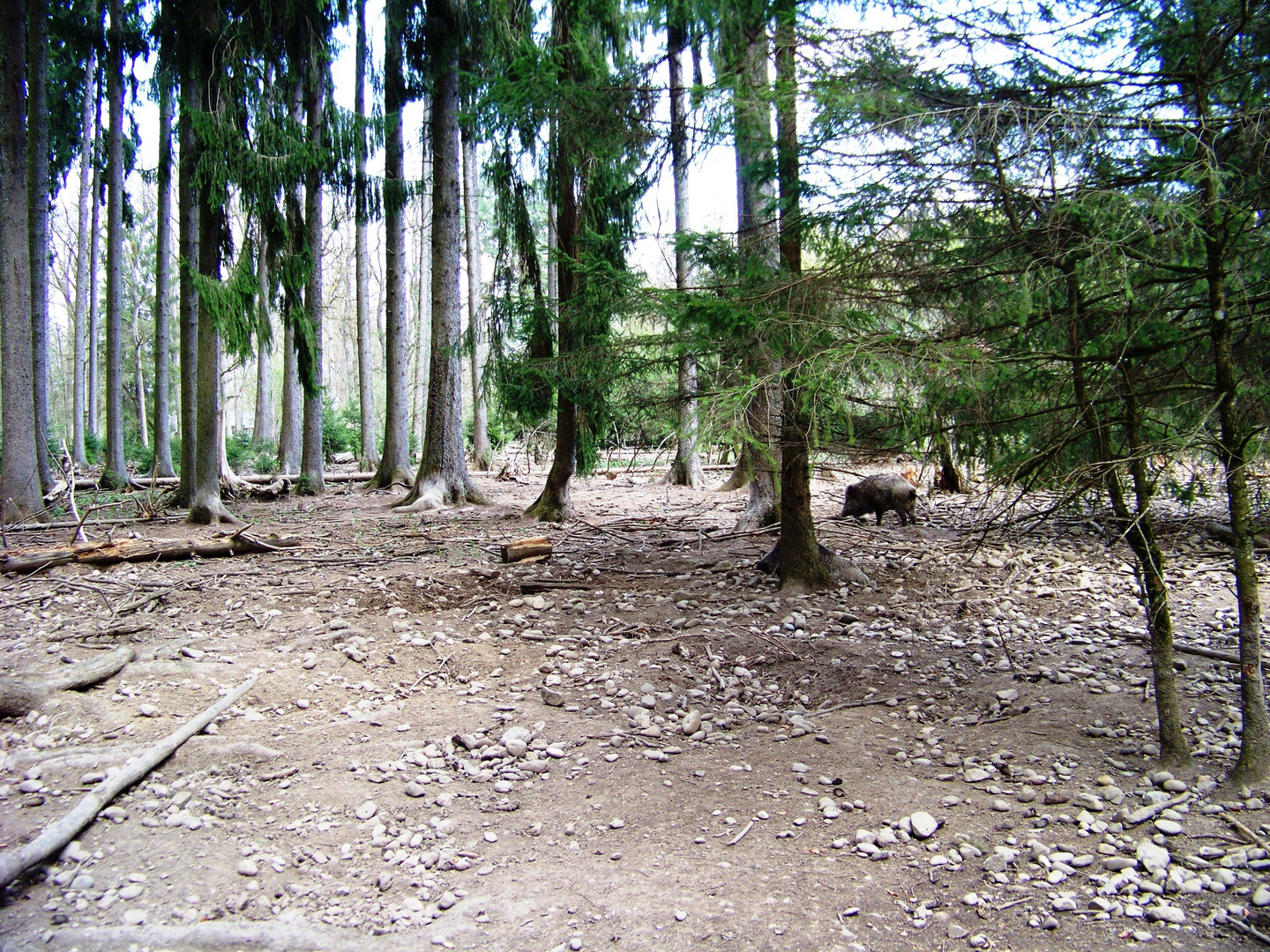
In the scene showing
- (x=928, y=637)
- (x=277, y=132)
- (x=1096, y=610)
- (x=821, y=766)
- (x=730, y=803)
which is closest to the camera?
(x=730, y=803)

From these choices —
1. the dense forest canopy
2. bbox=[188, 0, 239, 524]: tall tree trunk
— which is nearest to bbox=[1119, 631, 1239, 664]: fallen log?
the dense forest canopy

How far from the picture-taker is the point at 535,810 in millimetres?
4016

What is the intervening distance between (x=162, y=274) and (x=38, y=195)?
2.11 meters

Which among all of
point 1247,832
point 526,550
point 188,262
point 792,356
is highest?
point 188,262

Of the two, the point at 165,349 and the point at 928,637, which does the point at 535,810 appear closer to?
the point at 928,637

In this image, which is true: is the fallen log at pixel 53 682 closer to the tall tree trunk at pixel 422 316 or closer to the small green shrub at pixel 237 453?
the small green shrub at pixel 237 453

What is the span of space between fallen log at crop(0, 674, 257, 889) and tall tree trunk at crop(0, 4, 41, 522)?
8446 millimetres

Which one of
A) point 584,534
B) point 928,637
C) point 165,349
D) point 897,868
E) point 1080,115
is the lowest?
point 897,868

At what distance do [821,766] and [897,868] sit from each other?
97 cm

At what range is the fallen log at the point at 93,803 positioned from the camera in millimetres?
3178

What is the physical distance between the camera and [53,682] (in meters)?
4.93

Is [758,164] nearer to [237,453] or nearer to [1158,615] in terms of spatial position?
[1158,615]

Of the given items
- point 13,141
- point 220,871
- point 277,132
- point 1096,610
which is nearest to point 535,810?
point 220,871

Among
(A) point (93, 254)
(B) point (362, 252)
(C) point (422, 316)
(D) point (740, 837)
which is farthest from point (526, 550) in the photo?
(C) point (422, 316)
